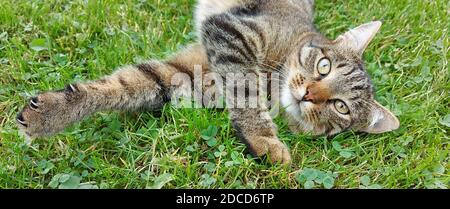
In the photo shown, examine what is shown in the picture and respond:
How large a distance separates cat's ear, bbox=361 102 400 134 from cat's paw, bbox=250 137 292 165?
57 cm

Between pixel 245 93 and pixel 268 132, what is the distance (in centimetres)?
28

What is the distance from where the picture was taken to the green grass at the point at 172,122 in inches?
102

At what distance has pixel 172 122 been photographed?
2.90m

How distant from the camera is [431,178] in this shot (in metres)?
2.69

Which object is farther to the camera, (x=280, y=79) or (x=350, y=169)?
(x=280, y=79)

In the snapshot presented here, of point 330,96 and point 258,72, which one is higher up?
point 258,72

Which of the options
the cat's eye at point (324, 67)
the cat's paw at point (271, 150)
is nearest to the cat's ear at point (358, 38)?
the cat's eye at point (324, 67)

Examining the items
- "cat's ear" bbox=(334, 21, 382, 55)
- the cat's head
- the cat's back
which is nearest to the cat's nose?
the cat's head

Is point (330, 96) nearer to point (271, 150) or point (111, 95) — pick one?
point (271, 150)

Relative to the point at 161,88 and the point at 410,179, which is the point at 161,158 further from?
the point at 410,179

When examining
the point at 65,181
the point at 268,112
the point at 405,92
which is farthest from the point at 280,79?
the point at 65,181

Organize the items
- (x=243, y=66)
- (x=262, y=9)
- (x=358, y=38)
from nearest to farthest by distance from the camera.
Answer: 1. (x=243, y=66)
2. (x=358, y=38)
3. (x=262, y=9)

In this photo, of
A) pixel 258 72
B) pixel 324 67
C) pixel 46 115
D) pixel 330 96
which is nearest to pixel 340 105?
pixel 330 96

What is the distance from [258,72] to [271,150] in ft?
1.82
